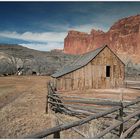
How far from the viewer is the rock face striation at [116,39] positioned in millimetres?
120875

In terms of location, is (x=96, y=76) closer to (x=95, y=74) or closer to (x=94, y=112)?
(x=95, y=74)

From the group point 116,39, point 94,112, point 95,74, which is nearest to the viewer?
point 94,112

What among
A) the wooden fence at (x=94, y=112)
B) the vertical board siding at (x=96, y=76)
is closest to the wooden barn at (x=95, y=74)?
the vertical board siding at (x=96, y=76)

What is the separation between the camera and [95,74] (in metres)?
25.8

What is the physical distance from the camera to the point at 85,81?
82.8 feet

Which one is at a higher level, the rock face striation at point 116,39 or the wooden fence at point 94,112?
the rock face striation at point 116,39

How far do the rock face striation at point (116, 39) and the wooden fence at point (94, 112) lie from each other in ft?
330

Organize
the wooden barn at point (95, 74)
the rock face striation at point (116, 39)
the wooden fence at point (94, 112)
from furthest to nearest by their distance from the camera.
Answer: the rock face striation at point (116, 39)
the wooden barn at point (95, 74)
the wooden fence at point (94, 112)

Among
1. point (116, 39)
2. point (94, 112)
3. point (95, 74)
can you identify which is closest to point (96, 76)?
point (95, 74)

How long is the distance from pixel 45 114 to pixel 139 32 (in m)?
117

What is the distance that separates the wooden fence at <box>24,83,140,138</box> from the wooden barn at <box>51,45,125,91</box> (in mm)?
11006

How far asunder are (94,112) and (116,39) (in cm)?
13251

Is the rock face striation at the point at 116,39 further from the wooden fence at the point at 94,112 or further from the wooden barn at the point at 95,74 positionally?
the wooden fence at the point at 94,112

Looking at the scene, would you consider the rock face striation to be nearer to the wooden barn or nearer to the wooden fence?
the wooden barn
